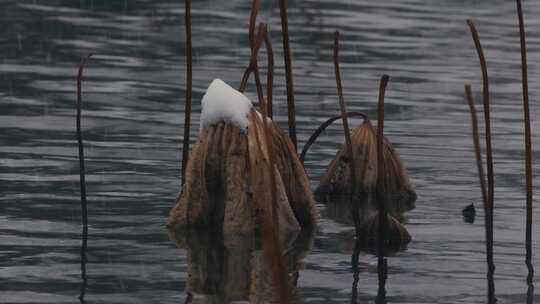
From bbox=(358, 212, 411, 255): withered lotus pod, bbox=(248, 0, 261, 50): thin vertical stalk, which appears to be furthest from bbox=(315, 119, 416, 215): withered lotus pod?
bbox=(248, 0, 261, 50): thin vertical stalk

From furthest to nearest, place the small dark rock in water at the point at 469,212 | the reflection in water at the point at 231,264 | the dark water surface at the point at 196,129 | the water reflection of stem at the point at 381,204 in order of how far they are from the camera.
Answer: the small dark rock in water at the point at 469,212
the dark water surface at the point at 196,129
the water reflection of stem at the point at 381,204
the reflection in water at the point at 231,264

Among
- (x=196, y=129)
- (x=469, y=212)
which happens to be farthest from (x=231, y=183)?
(x=196, y=129)

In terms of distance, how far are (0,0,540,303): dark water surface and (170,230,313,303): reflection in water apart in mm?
105

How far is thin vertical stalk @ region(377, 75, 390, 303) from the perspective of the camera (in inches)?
364

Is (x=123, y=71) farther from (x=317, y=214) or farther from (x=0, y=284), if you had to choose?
(x=0, y=284)

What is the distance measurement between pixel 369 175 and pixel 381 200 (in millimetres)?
1926

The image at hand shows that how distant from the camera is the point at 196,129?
15562mm

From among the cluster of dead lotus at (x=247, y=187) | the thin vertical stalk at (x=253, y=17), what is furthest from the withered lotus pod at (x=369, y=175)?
the thin vertical stalk at (x=253, y=17)

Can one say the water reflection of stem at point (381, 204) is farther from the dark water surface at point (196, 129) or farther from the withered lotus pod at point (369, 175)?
the withered lotus pod at point (369, 175)

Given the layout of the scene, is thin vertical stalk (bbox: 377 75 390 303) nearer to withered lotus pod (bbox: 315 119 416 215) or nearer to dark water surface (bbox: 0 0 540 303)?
dark water surface (bbox: 0 0 540 303)

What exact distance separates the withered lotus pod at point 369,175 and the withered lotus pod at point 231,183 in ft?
3.87

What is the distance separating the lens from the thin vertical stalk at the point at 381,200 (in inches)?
364

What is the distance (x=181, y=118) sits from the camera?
632 inches

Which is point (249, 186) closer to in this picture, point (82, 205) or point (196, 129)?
point (82, 205)
